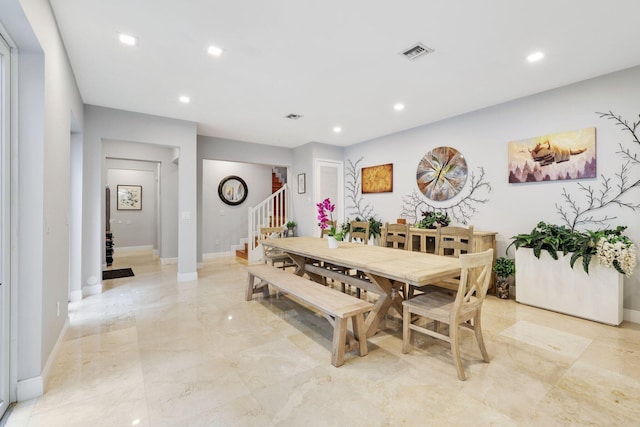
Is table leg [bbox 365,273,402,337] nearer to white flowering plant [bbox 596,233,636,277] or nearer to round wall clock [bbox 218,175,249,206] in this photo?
white flowering plant [bbox 596,233,636,277]

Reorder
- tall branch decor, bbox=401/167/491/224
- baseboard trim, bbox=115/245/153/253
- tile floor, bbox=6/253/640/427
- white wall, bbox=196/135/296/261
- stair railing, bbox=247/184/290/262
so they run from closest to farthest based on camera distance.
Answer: tile floor, bbox=6/253/640/427 < tall branch decor, bbox=401/167/491/224 < white wall, bbox=196/135/296/261 < stair railing, bbox=247/184/290/262 < baseboard trim, bbox=115/245/153/253

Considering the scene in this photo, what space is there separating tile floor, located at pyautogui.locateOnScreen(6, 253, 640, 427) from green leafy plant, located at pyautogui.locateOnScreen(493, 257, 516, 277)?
25.7 inches

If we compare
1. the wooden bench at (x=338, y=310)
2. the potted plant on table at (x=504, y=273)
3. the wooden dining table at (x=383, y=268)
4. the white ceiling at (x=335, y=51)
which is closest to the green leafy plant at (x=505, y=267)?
the potted plant on table at (x=504, y=273)

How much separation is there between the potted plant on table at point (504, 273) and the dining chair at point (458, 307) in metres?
1.83

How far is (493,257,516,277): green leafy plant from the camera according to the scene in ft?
12.6

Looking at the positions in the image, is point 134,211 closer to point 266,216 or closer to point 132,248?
point 132,248

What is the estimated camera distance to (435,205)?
493cm

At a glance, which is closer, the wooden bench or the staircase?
the wooden bench

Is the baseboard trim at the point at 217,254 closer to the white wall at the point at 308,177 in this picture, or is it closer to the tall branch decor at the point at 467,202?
the white wall at the point at 308,177

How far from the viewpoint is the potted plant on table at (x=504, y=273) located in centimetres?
385

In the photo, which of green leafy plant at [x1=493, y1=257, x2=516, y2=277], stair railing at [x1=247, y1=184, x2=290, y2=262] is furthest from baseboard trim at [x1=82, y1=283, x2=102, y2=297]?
green leafy plant at [x1=493, y1=257, x2=516, y2=277]

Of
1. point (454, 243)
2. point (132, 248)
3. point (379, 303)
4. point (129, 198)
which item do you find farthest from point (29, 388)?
point (129, 198)

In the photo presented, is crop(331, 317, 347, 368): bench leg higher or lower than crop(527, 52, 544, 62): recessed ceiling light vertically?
lower

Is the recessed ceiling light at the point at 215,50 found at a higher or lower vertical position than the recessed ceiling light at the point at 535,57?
higher
